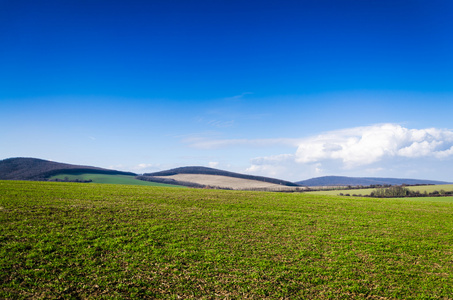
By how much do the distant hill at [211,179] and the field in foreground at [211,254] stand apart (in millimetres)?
Result: 105060

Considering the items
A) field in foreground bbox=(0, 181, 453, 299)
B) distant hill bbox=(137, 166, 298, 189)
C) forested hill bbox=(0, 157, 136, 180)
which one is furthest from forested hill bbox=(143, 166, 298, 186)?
field in foreground bbox=(0, 181, 453, 299)

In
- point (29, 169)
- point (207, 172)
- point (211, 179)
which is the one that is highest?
point (207, 172)

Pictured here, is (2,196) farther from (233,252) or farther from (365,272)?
(365,272)

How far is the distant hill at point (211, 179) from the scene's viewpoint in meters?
129

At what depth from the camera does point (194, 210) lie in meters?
22.2

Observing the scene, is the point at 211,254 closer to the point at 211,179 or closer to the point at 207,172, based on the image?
the point at 211,179

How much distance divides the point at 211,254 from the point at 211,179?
434ft

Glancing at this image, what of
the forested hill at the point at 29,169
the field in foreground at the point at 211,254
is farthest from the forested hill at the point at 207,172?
the field in foreground at the point at 211,254

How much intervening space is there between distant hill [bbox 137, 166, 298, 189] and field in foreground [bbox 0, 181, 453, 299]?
105060mm

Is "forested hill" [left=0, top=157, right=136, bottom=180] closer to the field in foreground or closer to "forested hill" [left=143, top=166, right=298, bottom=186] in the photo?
"forested hill" [left=143, top=166, right=298, bottom=186]

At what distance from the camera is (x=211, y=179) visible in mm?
144375

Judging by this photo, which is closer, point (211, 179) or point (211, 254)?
point (211, 254)

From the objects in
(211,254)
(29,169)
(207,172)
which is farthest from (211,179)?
(211,254)

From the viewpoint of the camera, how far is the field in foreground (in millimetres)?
9758
